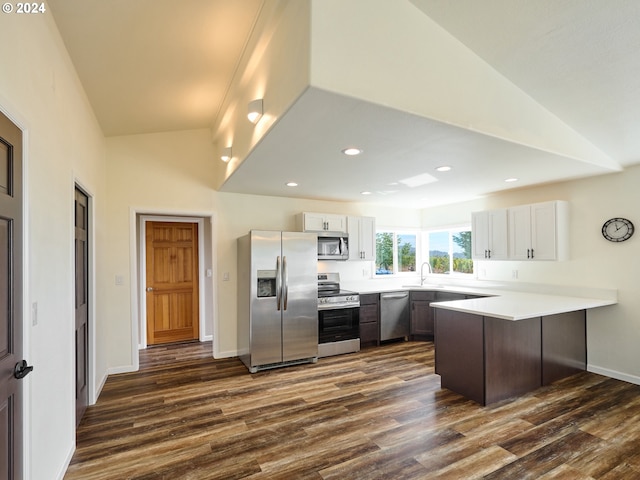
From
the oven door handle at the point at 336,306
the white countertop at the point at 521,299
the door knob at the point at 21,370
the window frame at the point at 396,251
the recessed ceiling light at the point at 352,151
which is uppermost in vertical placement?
the recessed ceiling light at the point at 352,151

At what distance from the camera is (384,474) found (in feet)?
7.32

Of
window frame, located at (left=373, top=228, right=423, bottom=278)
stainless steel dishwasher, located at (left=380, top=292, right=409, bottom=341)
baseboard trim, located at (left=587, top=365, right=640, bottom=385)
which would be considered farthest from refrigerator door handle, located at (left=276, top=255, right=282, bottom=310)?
baseboard trim, located at (left=587, top=365, right=640, bottom=385)

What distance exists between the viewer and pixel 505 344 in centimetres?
334

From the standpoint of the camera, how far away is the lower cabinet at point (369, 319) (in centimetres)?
509

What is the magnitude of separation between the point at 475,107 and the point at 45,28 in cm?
274

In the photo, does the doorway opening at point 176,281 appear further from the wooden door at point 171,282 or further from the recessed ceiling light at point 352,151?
the recessed ceiling light at point 352,151

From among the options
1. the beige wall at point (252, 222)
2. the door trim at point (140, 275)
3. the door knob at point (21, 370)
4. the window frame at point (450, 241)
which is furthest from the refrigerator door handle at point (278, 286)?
the window frame at point (450, 241)

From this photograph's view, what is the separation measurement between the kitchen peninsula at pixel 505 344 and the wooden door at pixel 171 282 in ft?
13.1

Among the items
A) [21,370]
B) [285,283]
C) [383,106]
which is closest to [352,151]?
[383,106]

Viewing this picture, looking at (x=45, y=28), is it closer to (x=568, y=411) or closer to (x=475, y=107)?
(x=475, y=107)

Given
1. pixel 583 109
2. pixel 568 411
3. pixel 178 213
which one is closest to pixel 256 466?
pixel 568 411

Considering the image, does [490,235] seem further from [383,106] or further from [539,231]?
[383,106]

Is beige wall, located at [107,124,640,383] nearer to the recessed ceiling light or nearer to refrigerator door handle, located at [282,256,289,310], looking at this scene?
refrigerator door handle, located at [282,256,289,310]

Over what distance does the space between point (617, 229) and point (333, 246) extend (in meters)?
3.39
